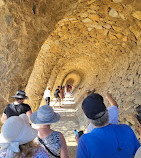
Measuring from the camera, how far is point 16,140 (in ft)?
3.86

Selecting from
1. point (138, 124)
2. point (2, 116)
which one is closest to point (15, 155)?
point (138, 124)

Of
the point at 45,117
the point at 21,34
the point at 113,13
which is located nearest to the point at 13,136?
the point at 45,117

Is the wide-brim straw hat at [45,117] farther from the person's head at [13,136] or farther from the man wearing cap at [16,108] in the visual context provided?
the man wearing cap at [16,108]

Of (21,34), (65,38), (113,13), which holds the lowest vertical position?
(21,34)

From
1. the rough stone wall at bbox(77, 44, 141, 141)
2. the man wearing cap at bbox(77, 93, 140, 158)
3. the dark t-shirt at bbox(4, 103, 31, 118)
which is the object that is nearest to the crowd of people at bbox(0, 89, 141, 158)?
the man wearing cap at bbox(77, 93, 140, 158)

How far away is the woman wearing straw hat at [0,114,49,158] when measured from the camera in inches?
45.4

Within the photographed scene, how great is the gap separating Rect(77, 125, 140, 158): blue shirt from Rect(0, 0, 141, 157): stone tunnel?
5.36 ft

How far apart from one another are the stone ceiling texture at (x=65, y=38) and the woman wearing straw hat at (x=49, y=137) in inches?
46.8

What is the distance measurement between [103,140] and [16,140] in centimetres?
74

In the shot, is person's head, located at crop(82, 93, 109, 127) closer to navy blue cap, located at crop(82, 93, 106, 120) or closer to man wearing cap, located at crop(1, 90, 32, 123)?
navy blue cap, located at crop(82, 93, 106, 120)

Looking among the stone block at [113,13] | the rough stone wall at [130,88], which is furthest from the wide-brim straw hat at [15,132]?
the stone block at [113,13]

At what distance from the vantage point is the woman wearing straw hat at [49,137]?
1506mm

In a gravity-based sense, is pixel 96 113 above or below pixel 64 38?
below

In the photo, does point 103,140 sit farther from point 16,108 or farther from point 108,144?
point 16,108
